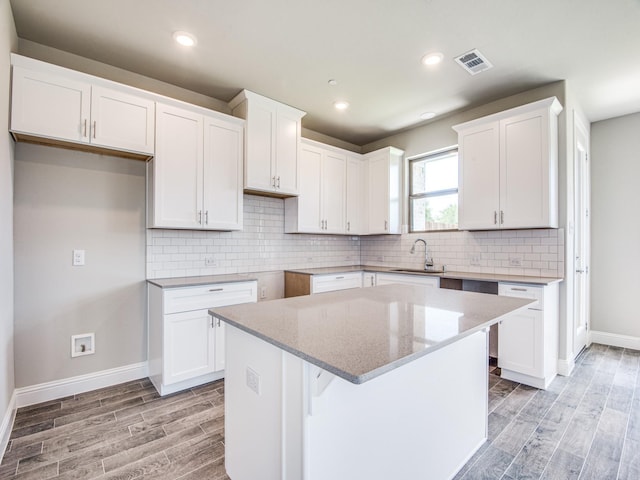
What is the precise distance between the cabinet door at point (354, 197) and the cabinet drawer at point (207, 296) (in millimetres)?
1819

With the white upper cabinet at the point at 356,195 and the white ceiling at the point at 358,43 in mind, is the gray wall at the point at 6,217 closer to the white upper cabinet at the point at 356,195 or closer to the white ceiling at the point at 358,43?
the white ceiling at the point at 358,43

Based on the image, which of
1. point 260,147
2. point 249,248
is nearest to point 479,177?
point 260,147

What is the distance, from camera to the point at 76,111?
231 cm

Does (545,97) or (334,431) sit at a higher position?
(545,97)

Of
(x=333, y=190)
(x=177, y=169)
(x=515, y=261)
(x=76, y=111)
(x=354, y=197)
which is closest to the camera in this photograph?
(x=76, y=111)

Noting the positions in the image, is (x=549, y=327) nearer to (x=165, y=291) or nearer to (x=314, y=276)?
(x=314, y=276)

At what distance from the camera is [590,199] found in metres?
3.85

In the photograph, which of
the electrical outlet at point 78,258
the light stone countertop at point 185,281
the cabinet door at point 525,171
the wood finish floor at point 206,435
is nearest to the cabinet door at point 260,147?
the light stone countertop at point 185,281

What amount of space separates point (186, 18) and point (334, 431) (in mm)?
2619

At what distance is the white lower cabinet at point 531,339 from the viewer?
8.68ft

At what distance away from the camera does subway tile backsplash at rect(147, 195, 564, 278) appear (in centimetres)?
302

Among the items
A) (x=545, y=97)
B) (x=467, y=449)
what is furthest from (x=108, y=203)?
(x=545, y=97)

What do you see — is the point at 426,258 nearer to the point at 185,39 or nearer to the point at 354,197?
the point at 354,197

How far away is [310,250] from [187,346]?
2027 mm
